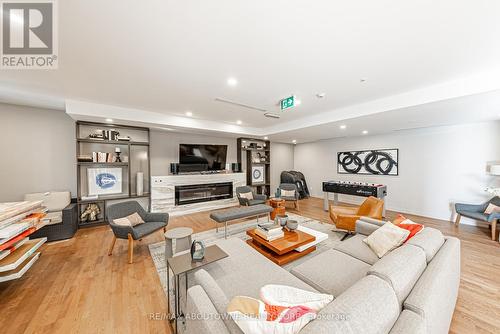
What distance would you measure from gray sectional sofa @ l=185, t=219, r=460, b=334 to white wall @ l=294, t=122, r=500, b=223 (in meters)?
4.03

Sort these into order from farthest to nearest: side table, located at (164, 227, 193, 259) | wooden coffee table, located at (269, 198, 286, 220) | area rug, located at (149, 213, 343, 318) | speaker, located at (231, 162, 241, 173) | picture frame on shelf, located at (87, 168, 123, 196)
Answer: speaker, located at (231, 162, 241, 173) → wooden coffee table, located at (269, 198, 286, 220) → picture frame on shelf, located at (87, 168, 123, 196) → area rug, located at (149, 213, 343, 318) → side table, located at (164, 227, 193, 259)

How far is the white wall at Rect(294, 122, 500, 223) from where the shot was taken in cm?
412

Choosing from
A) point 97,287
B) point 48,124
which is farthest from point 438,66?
point 48,124

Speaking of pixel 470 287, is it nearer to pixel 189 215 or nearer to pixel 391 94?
pixel 391 94

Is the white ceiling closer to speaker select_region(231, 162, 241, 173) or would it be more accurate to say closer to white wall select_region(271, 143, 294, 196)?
speaker select_region(231, 162, 241, 173)

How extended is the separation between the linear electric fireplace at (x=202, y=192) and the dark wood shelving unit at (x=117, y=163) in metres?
0.82

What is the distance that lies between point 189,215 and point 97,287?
118 inches

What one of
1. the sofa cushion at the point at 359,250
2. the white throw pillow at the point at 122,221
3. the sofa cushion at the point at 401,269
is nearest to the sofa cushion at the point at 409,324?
the sofa cushion at the point at 401,269

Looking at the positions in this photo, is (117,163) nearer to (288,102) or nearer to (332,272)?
(288,102)

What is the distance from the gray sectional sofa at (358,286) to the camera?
2.80ft

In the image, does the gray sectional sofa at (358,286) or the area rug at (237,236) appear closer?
A: the gray sectional sofa at (358,286)

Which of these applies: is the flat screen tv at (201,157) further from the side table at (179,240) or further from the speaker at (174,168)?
the side table at (179,240)

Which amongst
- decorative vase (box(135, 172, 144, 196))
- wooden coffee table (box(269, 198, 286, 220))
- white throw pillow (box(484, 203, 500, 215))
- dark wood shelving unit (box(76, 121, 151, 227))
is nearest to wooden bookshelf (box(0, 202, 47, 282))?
dark wood shelving unit (box(76, 121, 151, 227))

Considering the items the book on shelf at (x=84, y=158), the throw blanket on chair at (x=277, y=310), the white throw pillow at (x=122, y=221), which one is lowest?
the white throw pillow at (x=122, y=221)
